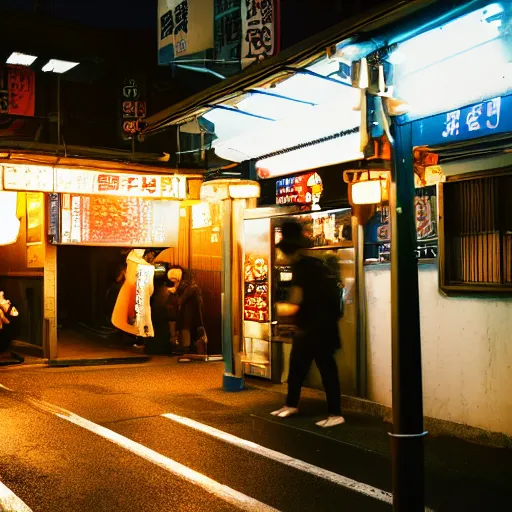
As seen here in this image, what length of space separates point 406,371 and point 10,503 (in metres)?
4.15

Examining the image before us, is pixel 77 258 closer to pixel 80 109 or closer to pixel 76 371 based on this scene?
pixel 80 109

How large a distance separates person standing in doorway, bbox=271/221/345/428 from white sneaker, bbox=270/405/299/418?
2.08 feet

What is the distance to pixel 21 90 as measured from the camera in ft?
65.5

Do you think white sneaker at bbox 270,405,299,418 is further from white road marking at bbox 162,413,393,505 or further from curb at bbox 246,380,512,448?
white road marking at bbox 162,413,393,505

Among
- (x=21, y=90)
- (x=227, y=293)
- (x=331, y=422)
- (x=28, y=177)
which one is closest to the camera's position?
(x=331, y=422)

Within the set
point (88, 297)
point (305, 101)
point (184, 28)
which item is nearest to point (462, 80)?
point (305, 101)

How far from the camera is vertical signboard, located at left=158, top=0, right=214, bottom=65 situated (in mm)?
14125

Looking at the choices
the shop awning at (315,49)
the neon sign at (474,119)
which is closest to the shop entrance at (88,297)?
the shop awning at (315,49)

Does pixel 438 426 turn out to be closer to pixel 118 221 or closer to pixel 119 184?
pixel 119 184

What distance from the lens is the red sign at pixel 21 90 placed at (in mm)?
19812

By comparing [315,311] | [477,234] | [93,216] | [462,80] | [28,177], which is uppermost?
[462,80]

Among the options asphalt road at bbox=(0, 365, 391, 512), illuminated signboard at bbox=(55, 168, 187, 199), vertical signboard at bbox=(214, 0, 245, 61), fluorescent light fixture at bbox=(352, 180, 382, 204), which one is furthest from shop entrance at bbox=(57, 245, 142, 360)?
fluorescent light fixture at bbox=(352, 180, 382, 204)

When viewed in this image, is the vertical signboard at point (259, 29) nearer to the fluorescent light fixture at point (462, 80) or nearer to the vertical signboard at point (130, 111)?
the fluorescent light fixture at point (462, 80)

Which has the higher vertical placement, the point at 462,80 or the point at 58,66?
the point at 58,66
